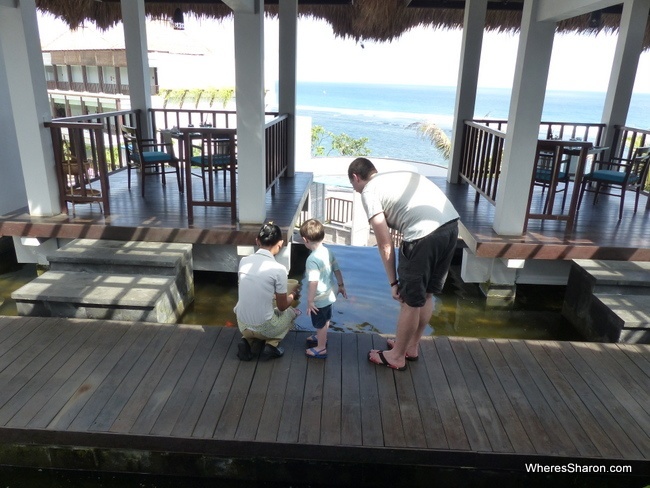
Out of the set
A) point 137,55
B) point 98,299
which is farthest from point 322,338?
point 137,55

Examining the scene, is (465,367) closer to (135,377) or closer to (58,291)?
(135,377)

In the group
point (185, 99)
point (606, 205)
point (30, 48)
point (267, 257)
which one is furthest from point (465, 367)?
point (185, 99)

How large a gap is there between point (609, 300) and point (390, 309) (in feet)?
6.30

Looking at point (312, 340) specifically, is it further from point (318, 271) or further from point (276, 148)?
point (276, 148)

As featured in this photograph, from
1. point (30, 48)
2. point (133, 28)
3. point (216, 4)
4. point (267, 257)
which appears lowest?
point (267, 257)

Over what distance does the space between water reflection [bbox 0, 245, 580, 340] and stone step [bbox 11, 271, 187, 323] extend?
0.54 m

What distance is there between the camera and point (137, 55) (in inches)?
281

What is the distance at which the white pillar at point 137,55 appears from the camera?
22.8ft

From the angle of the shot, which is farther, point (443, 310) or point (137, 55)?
point (137, 55)

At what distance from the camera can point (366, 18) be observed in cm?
801

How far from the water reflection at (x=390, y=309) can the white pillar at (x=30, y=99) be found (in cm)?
99

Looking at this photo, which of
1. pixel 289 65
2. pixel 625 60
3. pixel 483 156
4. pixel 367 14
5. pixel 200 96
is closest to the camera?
pixel 483 156

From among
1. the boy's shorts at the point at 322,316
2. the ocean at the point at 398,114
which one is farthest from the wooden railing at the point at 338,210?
the ocean at the point at 398,114

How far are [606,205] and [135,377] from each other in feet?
19.7
